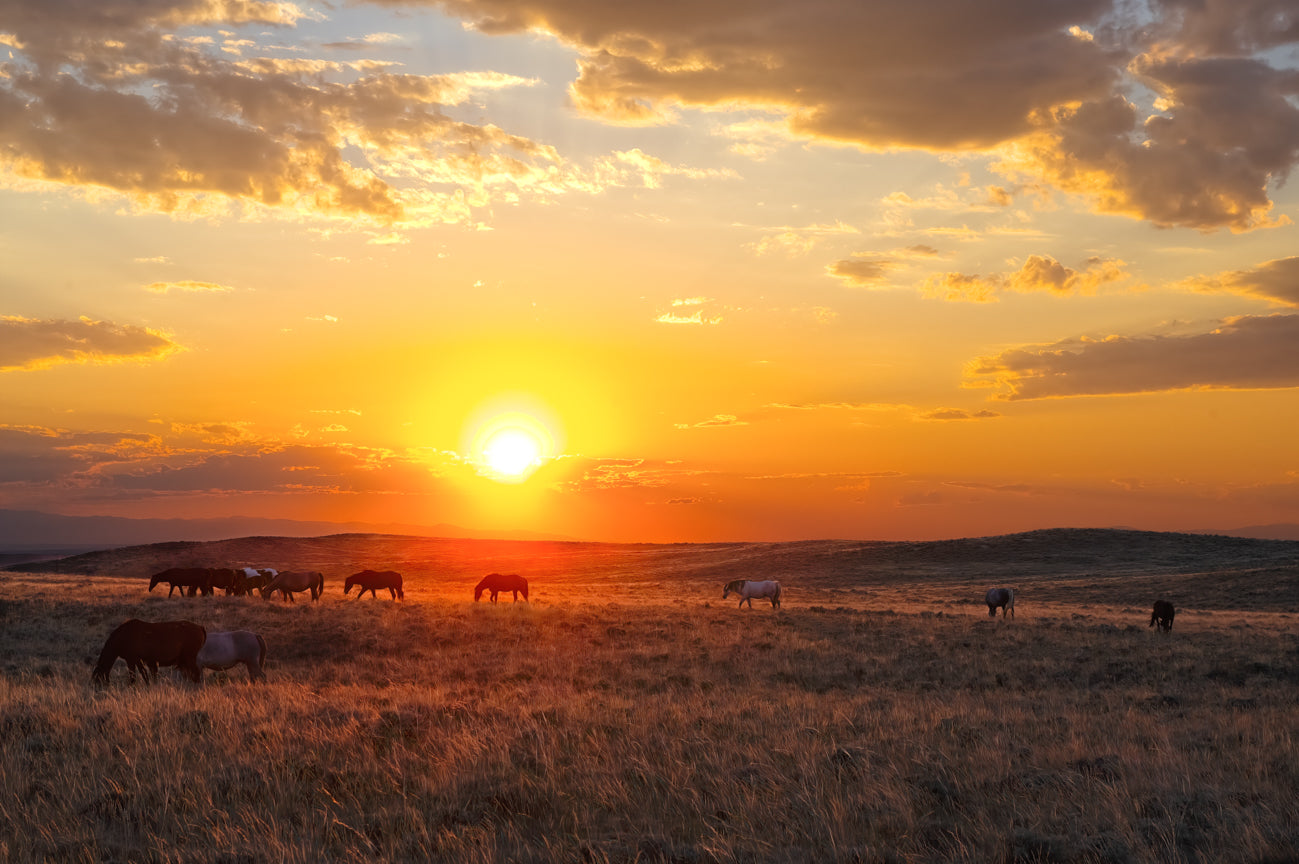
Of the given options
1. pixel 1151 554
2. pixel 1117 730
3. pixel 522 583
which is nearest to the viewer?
pixel 1117 730

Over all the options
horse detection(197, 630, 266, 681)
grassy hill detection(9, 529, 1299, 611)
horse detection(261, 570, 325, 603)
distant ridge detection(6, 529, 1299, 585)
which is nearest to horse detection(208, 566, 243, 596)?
horse detection(261, 570, 325, 603)

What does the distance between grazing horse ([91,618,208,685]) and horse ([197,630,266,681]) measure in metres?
0.34

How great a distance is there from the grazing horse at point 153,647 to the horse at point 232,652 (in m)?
0.34

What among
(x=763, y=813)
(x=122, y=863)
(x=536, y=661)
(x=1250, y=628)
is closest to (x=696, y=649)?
(x=536, y=661)

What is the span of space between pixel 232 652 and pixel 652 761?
12.9 meters

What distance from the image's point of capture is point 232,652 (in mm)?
19094

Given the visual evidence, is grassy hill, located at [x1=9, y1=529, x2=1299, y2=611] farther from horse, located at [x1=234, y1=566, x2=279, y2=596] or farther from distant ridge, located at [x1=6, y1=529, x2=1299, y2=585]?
horse, located at [x1=234, y1=566, x2=279, y2=596]

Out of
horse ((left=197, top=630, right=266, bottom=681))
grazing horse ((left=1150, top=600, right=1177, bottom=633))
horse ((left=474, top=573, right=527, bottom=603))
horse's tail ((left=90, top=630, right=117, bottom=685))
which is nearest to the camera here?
horse's tail ((left=90, top=630, right=117, bottom=685))

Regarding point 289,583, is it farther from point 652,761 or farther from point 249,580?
point 652,761

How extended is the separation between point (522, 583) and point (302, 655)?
73.7 ft

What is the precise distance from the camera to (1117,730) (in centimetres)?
1328

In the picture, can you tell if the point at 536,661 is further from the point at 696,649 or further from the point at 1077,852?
the point at 1077,852

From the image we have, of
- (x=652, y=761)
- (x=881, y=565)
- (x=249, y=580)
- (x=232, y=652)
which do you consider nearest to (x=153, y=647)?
(x=232, y=652)

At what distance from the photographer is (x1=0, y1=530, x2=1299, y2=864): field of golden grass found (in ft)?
24.0
